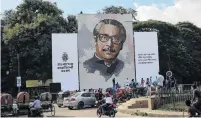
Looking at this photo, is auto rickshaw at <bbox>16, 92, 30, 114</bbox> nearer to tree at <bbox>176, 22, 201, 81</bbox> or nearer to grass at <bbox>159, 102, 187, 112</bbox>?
grass at <bbox>159, 102, 187, 112</bbox>

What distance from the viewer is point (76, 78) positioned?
4178 cm

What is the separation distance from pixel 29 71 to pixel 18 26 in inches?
258

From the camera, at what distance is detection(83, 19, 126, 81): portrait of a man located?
4391 cm

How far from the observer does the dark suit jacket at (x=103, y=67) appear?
4325 centimetres

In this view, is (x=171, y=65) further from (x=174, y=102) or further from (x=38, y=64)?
(x=174, y=102)

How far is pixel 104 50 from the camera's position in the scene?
44.5m

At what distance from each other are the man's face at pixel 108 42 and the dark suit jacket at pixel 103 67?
30.5 inches

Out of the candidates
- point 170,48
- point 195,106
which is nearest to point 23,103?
point 195,106

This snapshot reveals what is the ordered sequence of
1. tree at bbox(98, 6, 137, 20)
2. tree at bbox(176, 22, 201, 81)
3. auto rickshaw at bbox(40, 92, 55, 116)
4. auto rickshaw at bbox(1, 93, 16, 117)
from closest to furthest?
auto rickshaw at bbox(1, 93, 16, 117) < auto rickshaw at bbox(40, 92, 55, 116) < tree at bbox(176, 22, 201, 81) < tree at bbox(98, 6, 137, 20)

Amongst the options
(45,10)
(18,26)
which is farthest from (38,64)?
(45,10)

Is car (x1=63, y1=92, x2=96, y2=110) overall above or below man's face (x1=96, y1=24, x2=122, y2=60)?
below

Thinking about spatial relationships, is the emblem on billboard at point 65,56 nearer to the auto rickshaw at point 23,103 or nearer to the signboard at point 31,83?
the signboard at point 31,83

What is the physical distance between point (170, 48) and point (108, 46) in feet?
64.6

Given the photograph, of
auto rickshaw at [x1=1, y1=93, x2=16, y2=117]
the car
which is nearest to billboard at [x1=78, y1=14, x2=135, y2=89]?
the car
